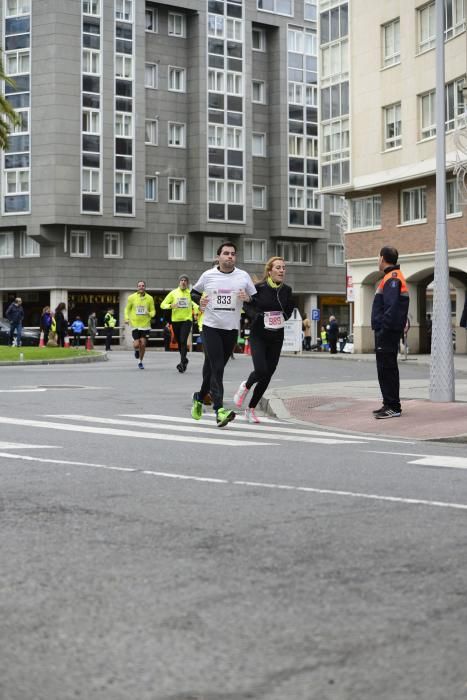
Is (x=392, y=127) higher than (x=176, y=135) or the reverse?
the reverse

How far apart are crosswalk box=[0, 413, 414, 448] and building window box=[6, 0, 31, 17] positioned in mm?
56499

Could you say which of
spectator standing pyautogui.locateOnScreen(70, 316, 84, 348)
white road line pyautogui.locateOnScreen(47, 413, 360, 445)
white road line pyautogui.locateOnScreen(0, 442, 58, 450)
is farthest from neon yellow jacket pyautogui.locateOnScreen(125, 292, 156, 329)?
spectator standing pyautogui.locateOnScreen(70, 316, 84, 348)

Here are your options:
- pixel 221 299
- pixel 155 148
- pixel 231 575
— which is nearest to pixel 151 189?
pixel 155 148

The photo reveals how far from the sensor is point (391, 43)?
4681 centimetres

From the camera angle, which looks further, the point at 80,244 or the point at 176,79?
the point at 176,79

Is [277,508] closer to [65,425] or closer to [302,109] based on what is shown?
[65,425]

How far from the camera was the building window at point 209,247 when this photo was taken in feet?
239

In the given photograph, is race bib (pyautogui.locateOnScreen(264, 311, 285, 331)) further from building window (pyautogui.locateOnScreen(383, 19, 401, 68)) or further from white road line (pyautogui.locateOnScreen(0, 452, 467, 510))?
building window (pyautogui.locateOnScreen(383, 19, 401, 68))

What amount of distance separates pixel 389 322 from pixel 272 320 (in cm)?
133

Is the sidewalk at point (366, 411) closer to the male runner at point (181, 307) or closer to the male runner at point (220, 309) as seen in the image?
the male runner at point (220, 309)

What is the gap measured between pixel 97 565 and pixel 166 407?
10728 millimetres

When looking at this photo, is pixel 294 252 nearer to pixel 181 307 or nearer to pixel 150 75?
pixel 150 75

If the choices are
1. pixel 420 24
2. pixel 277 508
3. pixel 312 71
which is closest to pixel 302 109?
pixel 312 71

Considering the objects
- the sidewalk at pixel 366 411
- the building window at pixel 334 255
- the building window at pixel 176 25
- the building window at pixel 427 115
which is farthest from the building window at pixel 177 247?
the sidewalk at pixel 366 411
